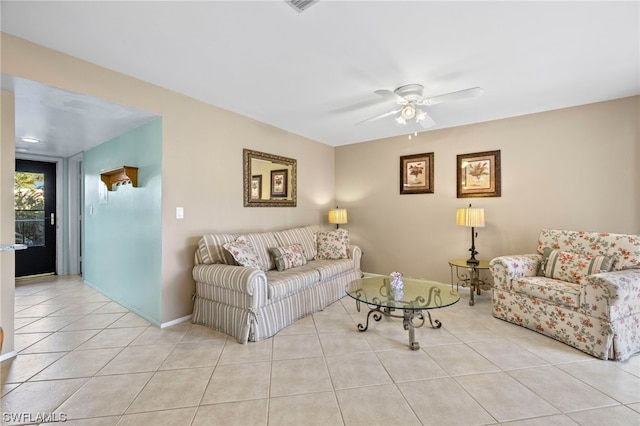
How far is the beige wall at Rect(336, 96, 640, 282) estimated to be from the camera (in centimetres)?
327

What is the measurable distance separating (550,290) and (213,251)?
3469 millimetres

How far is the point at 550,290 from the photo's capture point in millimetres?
2715

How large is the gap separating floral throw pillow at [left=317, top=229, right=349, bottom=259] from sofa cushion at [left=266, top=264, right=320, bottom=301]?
2.23 ft

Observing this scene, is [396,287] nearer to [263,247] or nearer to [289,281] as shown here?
[289,281]

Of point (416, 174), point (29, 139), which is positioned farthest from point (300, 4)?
point (29, 139)

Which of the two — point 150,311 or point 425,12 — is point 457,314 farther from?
point 150,311

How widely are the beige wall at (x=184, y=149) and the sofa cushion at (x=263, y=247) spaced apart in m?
0.30

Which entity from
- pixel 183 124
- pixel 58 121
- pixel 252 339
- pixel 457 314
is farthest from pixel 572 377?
pixel 58 121

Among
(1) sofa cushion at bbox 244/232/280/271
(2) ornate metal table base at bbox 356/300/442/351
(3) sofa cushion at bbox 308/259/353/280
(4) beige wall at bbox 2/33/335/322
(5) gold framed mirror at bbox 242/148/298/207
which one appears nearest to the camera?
(4) beige wall at bbox 2/33/335/322

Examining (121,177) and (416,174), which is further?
(416,174)

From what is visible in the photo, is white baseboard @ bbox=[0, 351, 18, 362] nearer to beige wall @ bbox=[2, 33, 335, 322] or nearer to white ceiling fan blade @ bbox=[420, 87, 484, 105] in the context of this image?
beige wall @ bbox=[2, 33, 335, 322]

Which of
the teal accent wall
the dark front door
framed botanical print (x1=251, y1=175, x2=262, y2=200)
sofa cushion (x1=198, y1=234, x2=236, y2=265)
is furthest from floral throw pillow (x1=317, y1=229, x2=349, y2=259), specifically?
the dark front door

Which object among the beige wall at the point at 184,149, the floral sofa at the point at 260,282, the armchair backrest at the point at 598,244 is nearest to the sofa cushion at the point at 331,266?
the floral sofa at the point at 260,282

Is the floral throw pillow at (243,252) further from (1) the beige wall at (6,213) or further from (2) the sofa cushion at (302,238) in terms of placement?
(1) the beige wall at (6,213)
